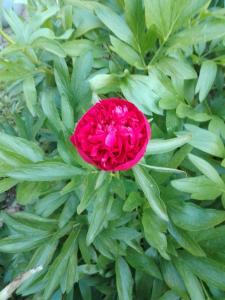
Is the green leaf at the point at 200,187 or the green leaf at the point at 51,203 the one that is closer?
the green leaf at the point at 200,187

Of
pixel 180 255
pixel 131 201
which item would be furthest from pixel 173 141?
pixel 180 255

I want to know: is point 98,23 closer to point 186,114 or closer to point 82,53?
point 82,53

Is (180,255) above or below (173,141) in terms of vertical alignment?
below

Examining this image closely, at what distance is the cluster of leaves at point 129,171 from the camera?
87 cm

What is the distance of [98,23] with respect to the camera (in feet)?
3.51

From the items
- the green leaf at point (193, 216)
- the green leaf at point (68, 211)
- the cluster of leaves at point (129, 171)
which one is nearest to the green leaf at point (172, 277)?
the cluster of leaves at point (129, 171)

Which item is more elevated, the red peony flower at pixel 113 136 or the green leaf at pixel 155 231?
the red peony flower at pixel 113 136

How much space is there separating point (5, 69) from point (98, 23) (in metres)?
0.27

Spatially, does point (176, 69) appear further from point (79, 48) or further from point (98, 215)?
point (98, 215)

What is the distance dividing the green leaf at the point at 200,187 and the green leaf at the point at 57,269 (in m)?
0.31

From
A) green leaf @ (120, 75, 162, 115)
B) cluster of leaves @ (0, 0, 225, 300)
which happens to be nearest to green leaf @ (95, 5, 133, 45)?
cluster of leaves @ (0, 0, 225, 300)

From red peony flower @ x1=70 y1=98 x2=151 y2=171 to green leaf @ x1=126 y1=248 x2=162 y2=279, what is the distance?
40 centimetres

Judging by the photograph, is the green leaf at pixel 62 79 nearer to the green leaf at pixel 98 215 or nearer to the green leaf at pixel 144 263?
the green leaf at pixel 98 215

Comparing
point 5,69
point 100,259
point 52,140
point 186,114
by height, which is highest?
point 5,69
